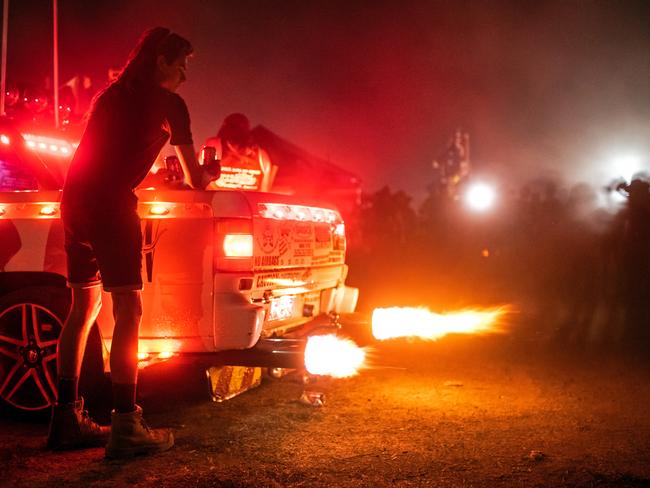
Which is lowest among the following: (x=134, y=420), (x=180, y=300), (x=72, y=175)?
(x=134, y=420)

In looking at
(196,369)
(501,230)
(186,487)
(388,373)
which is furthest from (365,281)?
(186,487)

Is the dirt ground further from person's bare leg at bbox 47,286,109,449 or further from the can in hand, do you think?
the can in hand

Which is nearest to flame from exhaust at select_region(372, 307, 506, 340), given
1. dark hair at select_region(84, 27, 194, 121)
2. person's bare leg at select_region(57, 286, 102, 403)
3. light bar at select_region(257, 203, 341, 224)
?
light bar at select_region(257, 203, 341, 224)

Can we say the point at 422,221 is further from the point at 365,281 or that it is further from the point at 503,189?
the point at 365,281

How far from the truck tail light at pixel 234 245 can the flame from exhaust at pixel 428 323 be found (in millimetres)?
1961

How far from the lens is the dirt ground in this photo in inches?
137

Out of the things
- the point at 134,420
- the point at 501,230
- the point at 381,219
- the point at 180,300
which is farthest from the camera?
the point at 381,219

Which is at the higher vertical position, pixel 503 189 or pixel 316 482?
pixel 503 189

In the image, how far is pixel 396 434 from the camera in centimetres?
427

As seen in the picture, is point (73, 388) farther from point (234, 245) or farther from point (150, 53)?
point (150, 53)

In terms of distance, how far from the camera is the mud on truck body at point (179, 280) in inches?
161

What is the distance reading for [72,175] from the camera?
3.69 m

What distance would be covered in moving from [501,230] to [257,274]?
14.1m

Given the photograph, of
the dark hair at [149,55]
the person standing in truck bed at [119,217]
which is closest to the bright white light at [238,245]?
the person standing in truck bed at [119,217]
